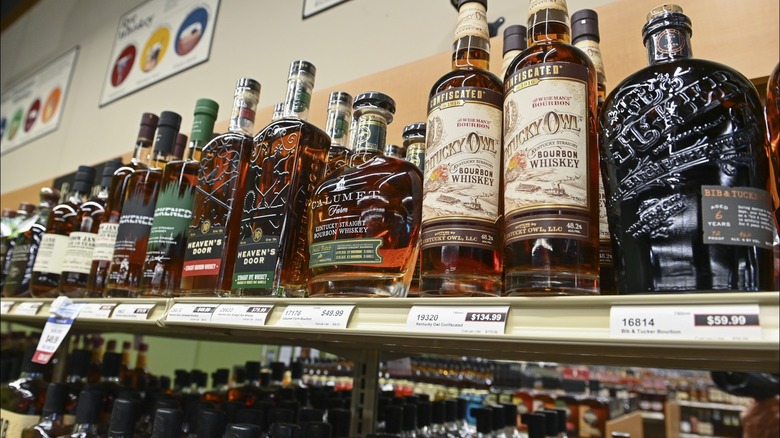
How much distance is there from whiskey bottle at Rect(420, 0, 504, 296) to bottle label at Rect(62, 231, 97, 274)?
1.05 metres

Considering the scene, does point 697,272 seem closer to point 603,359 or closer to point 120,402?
point 603,359

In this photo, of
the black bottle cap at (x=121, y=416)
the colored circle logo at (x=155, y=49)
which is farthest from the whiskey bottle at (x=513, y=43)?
the colored circle logo at (x=155, y=49)

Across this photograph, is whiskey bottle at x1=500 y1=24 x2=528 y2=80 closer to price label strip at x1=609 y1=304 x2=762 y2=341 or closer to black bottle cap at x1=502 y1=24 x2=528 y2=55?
black bottle cap at x1=502 y1=24 x2=528 y2=55

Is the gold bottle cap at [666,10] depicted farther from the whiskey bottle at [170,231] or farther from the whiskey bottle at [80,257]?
the whiskey bottle at [80,257]

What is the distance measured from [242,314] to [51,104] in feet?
10.9

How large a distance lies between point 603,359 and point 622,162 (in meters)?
0.49

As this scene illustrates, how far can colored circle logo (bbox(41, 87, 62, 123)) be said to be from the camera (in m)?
3.38

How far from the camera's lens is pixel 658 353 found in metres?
0.69

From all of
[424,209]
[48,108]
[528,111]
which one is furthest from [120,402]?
[48,108]

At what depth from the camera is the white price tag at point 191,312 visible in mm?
866

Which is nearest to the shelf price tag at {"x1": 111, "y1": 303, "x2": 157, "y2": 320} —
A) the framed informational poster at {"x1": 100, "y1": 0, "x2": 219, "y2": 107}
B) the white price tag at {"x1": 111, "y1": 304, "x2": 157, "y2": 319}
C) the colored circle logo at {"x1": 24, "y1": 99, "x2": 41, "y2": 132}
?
the white price tag at {"x1": 111, "y1": 304, "x2": 157, "y2": 319}

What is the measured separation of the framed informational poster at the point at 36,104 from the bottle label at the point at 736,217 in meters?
3.58

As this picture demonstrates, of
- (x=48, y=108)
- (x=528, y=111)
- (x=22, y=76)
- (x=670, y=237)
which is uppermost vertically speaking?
(x=22, y=76)

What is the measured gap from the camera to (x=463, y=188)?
2.32 ft
